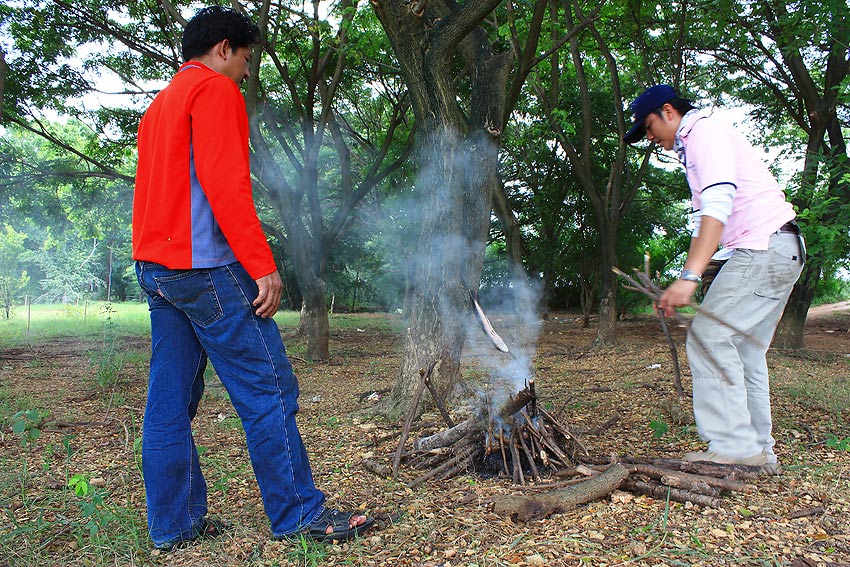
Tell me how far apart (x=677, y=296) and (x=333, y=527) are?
1.69 m

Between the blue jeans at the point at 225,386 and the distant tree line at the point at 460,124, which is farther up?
the distant tree line at the point at 460,124

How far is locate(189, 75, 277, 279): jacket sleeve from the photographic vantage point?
2.14m

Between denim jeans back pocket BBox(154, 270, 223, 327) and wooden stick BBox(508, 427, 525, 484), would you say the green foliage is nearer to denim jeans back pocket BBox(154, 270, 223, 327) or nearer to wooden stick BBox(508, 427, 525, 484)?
denim jeans back pocket BBox(154, 270, 223, 327)

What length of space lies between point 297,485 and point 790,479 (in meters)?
2.29

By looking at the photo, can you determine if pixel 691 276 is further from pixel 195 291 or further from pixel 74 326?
pixel 74 326

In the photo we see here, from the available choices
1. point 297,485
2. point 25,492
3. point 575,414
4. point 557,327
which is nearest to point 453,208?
point 575,414

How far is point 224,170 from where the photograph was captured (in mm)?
2146

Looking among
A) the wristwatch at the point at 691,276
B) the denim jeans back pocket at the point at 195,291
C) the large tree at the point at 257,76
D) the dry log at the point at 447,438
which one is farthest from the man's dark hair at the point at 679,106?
the large tree at the point at 257,76

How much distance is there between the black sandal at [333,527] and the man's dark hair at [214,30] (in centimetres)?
185

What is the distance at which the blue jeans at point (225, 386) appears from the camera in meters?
2.19

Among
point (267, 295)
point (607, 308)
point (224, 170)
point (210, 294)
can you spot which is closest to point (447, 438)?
point (267, 295)

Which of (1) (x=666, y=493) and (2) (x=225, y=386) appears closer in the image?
(2) (x=225, y=386)

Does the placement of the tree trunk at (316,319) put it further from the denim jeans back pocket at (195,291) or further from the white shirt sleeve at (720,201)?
the white shirt sleeve at (720,201)

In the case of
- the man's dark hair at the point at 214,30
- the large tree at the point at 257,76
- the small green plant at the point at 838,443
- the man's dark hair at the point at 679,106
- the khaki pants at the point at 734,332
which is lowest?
the small green plant at the point at 838,443
